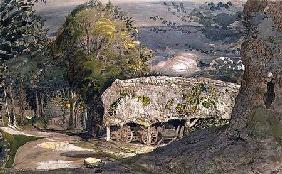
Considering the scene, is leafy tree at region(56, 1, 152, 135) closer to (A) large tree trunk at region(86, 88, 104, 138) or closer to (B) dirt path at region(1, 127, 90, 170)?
(A) large tree trunk at region(86, 88, 104, 138)

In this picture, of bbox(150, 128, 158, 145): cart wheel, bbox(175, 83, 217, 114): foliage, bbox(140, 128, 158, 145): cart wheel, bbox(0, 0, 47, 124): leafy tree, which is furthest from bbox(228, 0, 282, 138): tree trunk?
bbox(0, 0, 47, 124): leafy tree

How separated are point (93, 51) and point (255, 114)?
1604 inches

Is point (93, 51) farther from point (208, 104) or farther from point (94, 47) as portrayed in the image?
point (208, 104)

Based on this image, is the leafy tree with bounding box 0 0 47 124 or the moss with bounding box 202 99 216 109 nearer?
the moss with bounding box 202 99 216 109

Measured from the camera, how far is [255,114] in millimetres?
19953

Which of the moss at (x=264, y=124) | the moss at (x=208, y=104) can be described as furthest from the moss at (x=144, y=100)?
the moss at (x=264, y=124)

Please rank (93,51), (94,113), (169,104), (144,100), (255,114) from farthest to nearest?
(94,113) → (93,51) → (144,100) → (169,104) → (255,114)

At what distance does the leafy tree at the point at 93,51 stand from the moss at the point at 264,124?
38065 mm

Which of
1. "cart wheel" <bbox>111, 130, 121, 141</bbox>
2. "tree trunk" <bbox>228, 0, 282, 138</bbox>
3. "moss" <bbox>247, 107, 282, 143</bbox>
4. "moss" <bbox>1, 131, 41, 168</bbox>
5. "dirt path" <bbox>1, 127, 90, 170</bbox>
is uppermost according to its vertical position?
"tree trunk" <bbox>228, 0, 282, 138</bbox>

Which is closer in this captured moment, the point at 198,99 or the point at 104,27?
the point at 198,99

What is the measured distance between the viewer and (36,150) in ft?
155

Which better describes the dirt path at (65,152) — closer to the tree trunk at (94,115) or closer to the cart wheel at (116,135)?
the cart wheel at (116,135)

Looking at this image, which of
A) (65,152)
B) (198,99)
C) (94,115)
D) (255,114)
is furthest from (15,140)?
(255,114)

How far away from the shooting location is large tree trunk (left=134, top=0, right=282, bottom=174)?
1908cm
